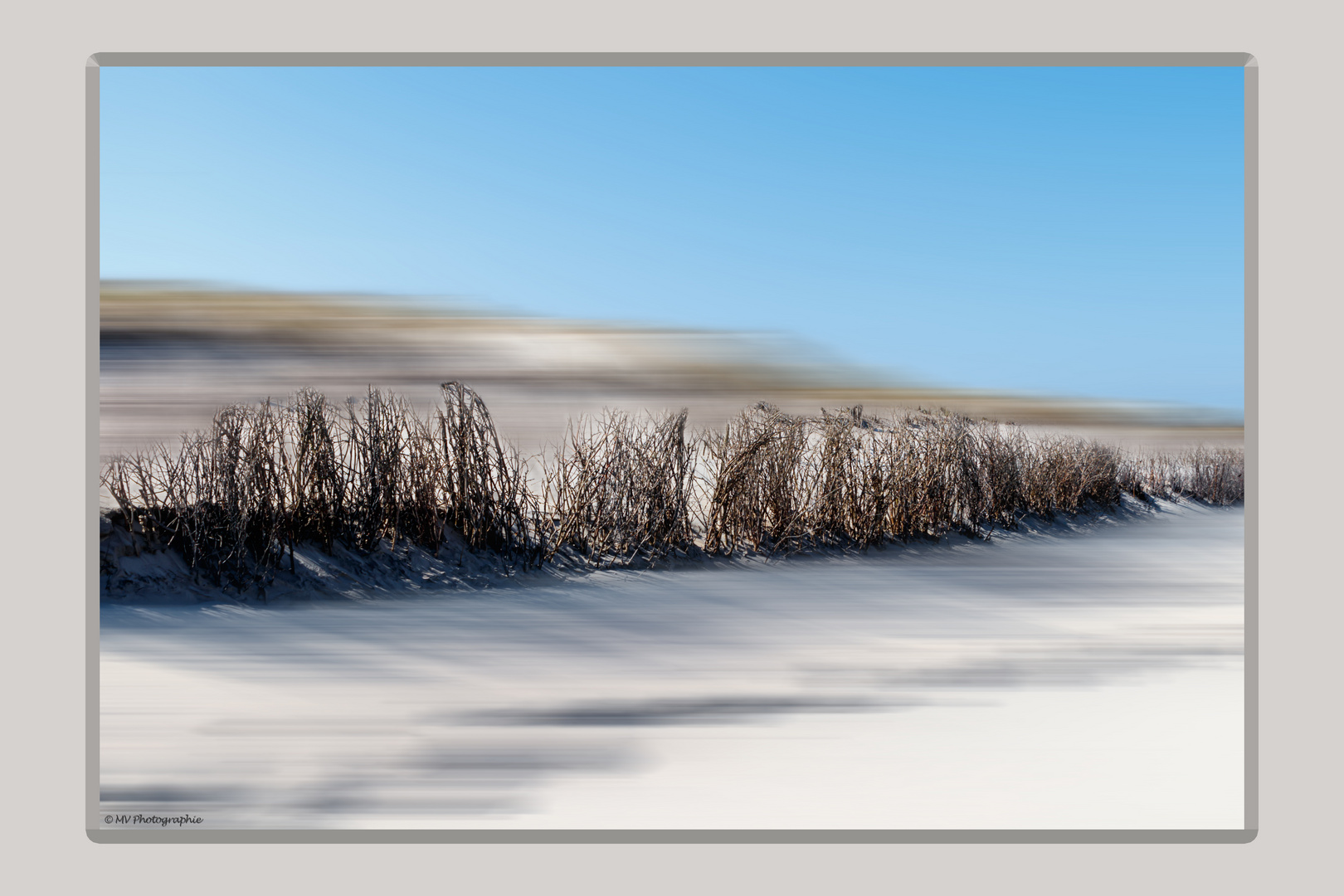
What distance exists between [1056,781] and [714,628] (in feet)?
3.59

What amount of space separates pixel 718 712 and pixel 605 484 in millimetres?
2054

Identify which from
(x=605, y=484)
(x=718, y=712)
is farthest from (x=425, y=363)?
(x=605, y=484)

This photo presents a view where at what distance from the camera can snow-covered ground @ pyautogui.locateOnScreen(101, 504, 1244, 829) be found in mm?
2158

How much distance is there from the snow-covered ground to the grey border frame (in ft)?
0.13

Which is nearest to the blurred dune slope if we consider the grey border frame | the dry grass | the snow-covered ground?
the grey border frame

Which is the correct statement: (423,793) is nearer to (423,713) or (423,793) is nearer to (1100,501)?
(423,713)

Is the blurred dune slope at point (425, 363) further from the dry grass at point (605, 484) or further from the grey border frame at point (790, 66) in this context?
the dry grass at point (605, 484)

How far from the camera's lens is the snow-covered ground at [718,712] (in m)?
2.16

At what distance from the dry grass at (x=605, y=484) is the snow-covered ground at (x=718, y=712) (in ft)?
2.53

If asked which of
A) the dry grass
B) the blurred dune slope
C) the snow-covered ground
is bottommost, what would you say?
the snow-covered ground

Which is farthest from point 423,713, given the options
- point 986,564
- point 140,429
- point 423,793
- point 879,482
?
point 879,482

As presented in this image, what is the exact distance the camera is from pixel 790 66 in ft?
8.35

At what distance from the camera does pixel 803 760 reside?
2.22m

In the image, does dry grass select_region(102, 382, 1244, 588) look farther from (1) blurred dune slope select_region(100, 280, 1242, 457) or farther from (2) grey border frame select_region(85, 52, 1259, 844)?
(2) grey border frame select_region(85, 52, 1259, 844)
